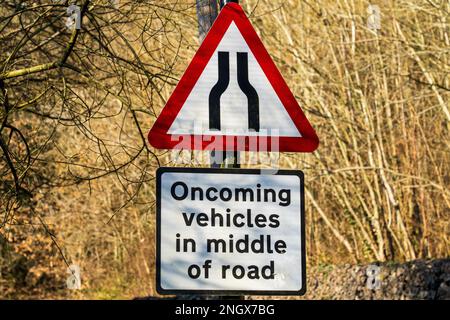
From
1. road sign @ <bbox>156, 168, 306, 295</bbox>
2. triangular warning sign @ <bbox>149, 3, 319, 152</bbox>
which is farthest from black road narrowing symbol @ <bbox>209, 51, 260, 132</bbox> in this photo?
road sign @ <bbox>156, 168, 306, 295</bbox>

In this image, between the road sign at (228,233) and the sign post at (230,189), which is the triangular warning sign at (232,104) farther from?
the road sign at (228,233)

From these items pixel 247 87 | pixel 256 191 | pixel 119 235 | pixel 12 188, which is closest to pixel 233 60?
pixel 247 87

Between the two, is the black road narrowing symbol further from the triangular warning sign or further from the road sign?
the road sign

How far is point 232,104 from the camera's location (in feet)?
13.8

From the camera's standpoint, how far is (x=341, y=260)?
72.1 feet

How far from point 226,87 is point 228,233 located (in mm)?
635

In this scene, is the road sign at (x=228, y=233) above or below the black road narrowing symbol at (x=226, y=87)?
below

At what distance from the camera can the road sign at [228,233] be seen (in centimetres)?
398

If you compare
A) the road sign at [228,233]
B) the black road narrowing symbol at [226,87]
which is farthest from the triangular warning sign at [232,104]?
the road sign at [228,233]

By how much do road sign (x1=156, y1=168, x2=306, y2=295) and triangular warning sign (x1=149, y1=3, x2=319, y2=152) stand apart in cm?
17

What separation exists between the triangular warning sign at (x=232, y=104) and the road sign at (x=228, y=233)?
17 centimetres

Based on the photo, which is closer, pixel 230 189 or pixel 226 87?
pixel 230 189

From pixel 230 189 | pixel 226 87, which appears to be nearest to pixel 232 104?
pixel 226 87

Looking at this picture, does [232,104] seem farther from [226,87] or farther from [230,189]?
[230,189]
